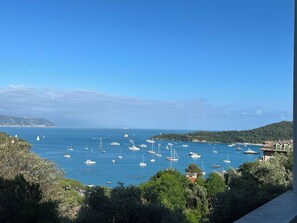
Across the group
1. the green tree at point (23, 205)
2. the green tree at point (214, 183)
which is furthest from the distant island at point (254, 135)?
the green tree at point (23, 205)

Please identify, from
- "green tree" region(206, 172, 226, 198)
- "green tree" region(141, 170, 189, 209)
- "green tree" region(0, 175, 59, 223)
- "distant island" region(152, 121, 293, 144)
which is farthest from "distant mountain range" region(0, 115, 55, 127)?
"green tree" region(0, 175, 59, 223)

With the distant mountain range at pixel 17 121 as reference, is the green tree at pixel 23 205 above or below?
below

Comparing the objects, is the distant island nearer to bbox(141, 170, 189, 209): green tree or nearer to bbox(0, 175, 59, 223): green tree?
bbox(141, 170, 189, 209): green tree

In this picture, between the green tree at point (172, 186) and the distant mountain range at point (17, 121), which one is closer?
the green tree at point (172, 186)

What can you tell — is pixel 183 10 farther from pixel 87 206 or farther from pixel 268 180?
pixel 87 206

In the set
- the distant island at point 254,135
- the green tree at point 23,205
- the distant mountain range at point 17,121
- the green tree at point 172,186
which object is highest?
the distant mountain range at point 17,121

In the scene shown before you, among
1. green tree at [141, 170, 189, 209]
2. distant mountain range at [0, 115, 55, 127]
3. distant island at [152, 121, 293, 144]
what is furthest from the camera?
distant mountain range at [0, 115, 55, 127]

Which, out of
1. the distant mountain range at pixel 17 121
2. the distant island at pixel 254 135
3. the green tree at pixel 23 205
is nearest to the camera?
the green tree at pixel 23 205

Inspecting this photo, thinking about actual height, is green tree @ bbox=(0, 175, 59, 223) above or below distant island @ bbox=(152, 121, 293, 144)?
below

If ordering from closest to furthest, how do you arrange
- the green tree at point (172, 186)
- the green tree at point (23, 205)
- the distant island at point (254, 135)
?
1. the green tree at point (23, 205)
2. the green tree at point (172, 186)
3. the distant island at point (254, 135)

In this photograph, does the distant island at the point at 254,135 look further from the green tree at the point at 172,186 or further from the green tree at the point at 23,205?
the green tree at the point at 23,205

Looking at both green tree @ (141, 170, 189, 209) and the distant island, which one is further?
the distant island

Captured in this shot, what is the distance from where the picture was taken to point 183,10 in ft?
45.0

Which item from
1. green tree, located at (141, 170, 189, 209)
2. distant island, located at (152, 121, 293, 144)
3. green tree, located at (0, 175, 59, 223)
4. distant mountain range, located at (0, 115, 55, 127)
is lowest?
green tree, located at (141, 170, 189, 209)
